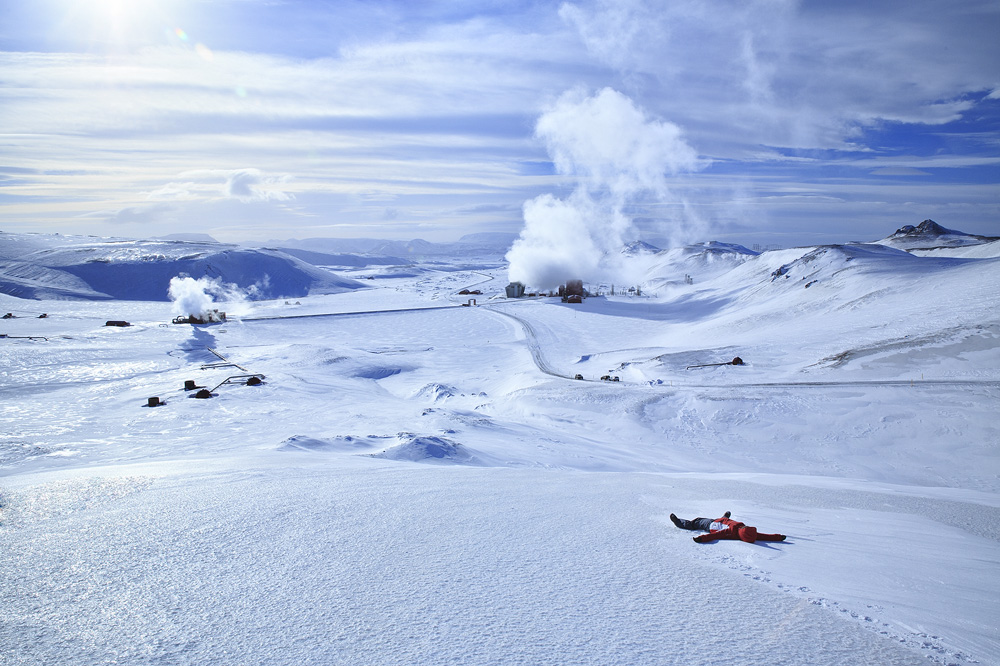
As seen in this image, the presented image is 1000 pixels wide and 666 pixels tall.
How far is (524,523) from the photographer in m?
5.43

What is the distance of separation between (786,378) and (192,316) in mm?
53682

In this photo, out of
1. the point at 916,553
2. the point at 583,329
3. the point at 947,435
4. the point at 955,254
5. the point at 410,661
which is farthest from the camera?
the point at 955,254

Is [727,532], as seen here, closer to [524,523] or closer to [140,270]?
[524,523]

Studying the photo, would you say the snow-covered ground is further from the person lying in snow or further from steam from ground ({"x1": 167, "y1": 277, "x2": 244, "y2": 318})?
steam from ground ({"x1": 167, "y1": 277, "x2": 244, "y2": 318})

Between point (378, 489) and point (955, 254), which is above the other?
point (955, 254)

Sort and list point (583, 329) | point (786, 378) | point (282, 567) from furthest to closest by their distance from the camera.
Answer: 1. point (583, 329)
2. point (786, 378)
3. point (282, 567)

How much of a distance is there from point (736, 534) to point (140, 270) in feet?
399

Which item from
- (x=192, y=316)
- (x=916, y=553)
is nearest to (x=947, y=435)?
(x=916, y=553)

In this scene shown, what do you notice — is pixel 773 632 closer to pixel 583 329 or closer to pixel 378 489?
pixel 378 489

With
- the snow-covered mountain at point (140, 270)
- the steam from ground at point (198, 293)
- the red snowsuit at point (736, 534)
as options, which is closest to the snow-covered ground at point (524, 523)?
the red snowsuit at point (736, 534)

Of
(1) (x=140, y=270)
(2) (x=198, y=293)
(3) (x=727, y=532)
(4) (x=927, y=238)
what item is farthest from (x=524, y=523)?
→ (1) (x=140, y=270)

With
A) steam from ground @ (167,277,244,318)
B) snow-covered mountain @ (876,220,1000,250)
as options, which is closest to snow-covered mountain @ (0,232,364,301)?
steam from ground @ (167,277,244,318)

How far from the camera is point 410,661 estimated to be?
3023 millimetres

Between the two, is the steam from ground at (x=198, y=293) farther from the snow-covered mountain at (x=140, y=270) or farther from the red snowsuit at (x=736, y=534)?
the red snowsuit at (x=736, y=534)
